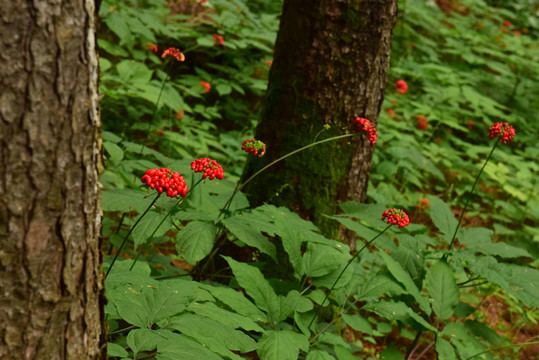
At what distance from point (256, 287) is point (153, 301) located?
43 centimetres

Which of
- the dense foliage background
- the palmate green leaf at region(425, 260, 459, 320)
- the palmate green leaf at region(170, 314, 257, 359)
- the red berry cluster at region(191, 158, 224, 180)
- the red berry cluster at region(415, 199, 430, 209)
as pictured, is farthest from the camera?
the red berry cluster at region(415, 199, 430, 209)

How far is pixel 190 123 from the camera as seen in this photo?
3.83 meters

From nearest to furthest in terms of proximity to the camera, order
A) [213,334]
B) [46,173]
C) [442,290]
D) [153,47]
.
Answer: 1. [46,173]
2. [213,334]
3. [442,290]
4. [153,47]

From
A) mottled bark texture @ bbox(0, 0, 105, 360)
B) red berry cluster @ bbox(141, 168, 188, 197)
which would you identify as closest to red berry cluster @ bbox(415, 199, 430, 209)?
red berry cluster @ bbox(141, 168, 188, 197)

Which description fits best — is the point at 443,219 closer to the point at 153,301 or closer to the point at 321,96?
the point at 321,96

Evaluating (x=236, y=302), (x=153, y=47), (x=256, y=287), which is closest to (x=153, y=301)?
(x=236, y=302)

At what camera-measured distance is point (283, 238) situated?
1690 millimetres

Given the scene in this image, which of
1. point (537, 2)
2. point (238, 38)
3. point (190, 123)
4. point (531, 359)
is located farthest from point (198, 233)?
point (537, 2)

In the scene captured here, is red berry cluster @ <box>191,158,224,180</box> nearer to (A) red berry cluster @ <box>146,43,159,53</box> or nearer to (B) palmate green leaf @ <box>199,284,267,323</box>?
(B) palmate green leaf @ <box>199,284,267,323</box>

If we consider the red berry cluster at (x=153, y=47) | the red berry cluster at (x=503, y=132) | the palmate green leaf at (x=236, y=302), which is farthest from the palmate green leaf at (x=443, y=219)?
the red berry cluster at (x=153, y=47)

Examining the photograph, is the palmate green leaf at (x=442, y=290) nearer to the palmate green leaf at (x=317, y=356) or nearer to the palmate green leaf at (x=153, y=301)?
the palmate green leaf at (x=317, y=356)

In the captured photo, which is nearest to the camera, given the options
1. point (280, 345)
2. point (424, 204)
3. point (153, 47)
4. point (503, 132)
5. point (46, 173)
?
point (46, 173)

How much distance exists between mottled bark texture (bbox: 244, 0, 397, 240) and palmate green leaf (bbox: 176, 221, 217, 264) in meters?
0.63

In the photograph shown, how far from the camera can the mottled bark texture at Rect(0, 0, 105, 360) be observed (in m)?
0.74
